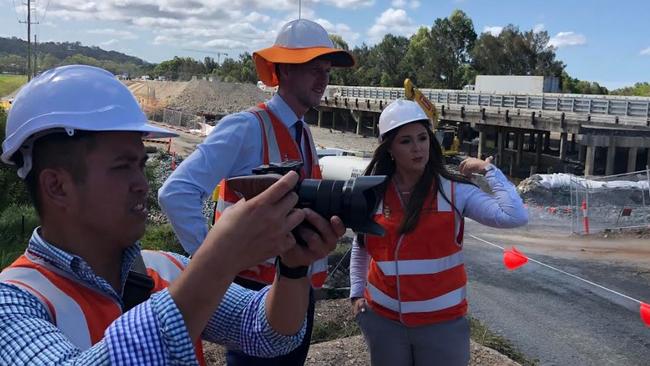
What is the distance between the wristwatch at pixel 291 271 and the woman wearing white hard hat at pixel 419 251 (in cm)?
139

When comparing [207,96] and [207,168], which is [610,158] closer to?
[207,168]

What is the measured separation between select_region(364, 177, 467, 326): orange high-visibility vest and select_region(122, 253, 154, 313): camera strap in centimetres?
168

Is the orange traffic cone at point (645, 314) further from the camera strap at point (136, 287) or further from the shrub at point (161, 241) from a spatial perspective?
the camera strap at point (136, 287)

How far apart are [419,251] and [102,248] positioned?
1871mm

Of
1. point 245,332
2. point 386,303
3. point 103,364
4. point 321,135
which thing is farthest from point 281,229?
point 321,135

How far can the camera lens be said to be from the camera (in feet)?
4.40

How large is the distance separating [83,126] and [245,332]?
802 millimetres

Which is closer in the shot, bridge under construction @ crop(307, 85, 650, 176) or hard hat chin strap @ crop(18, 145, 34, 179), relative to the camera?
hard hat chin strap @ crop(18, 145, 34, 179)

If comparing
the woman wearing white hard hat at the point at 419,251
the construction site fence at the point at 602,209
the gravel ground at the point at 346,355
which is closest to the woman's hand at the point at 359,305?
the woman wearing white hard hat at the point at 419,251

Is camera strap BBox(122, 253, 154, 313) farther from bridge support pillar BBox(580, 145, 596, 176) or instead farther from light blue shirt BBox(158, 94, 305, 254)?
bridge support pillar BBox(580, 145, 596, 176)

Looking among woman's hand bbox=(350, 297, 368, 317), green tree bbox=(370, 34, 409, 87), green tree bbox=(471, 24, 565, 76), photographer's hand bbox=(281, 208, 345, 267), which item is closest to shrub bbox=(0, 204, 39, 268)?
woman's hand bbox=(350, 297, 368, 317)

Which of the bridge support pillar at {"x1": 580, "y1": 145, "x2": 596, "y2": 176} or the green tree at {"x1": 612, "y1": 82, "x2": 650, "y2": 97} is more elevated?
the green tree at {"x1": 612, "y1": 82, "x2": 650, "y2": 97}

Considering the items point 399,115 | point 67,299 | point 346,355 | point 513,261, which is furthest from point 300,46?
point 513,261

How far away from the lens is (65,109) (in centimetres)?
138
